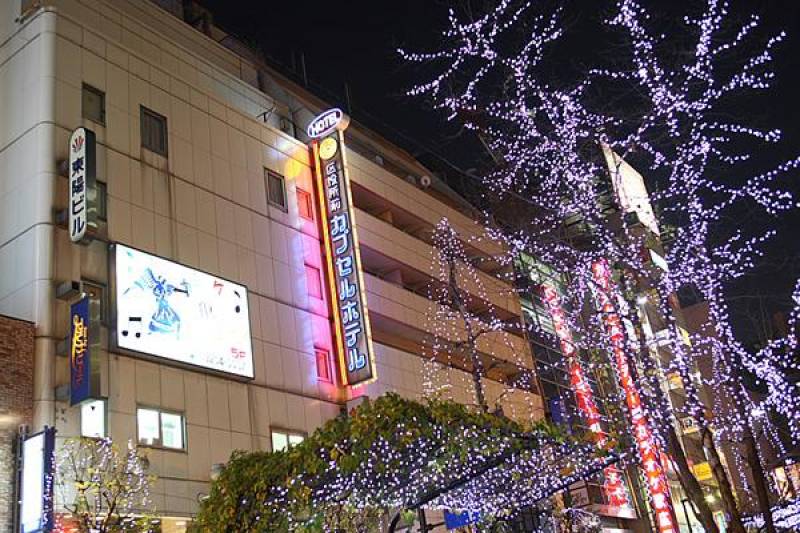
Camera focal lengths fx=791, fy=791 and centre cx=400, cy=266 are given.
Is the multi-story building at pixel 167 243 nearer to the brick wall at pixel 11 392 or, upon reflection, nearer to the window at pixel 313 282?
the window at pixel 313 282

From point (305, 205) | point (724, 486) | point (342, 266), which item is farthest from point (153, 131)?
point (724, 486)

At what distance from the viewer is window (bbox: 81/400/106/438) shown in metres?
15.0

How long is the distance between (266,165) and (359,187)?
193 inches

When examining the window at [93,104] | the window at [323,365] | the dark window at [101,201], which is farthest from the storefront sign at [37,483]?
the window at [323,365]

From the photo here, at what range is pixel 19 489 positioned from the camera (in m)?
14.1

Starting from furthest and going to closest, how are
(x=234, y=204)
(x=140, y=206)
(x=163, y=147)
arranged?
(x=234, y=204), (x=163, y=147), (x=140, y=206)

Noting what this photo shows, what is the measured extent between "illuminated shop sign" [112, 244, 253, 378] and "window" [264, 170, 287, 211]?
3751 mm

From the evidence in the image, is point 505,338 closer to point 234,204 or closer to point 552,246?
point 234,204

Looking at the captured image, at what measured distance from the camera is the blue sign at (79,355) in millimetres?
14570

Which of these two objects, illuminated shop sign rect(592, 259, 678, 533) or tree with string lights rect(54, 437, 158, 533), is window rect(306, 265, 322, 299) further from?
tree with string lights rect(54, 437, 158, 533)

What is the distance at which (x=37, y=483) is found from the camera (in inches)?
538

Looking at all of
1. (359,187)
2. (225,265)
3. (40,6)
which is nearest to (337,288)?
(225,265)

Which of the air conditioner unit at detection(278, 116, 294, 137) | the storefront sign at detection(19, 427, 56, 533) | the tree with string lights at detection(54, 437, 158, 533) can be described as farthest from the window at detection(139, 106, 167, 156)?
the storefront sign at detection(19, 427, 56, 533)

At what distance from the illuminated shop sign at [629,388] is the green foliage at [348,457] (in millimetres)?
2104
